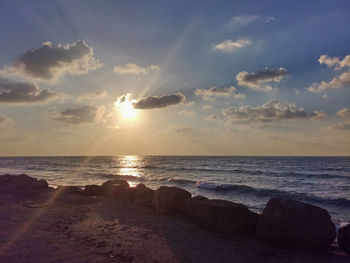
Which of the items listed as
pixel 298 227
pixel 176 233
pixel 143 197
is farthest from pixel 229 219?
pixel 143 197

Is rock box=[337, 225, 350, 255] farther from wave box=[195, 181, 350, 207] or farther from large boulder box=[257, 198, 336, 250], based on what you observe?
wave box=[195, 181, 350, 207]

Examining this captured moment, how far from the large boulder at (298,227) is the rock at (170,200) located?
4473mm

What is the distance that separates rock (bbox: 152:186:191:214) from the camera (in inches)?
507

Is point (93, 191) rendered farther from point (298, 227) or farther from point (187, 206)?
point (298, 227)

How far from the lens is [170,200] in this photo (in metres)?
12.9

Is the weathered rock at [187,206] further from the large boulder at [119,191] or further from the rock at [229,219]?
the large boulder at [119,191]

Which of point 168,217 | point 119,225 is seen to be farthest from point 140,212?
point 119,225

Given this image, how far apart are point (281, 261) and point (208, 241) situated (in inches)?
92.6

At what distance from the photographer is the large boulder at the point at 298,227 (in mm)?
8773

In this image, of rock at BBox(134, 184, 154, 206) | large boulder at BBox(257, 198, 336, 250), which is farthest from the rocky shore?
rock at BBox(134, 184, 154, 206)

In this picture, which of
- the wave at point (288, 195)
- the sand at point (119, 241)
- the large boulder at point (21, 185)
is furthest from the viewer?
the wave at point (288, 195)

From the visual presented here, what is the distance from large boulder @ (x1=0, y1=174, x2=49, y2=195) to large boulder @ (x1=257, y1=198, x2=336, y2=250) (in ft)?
51.6

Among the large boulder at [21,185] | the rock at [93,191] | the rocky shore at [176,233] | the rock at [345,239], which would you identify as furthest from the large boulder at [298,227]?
the large boulder at [21,185]

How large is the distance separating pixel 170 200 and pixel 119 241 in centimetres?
432
